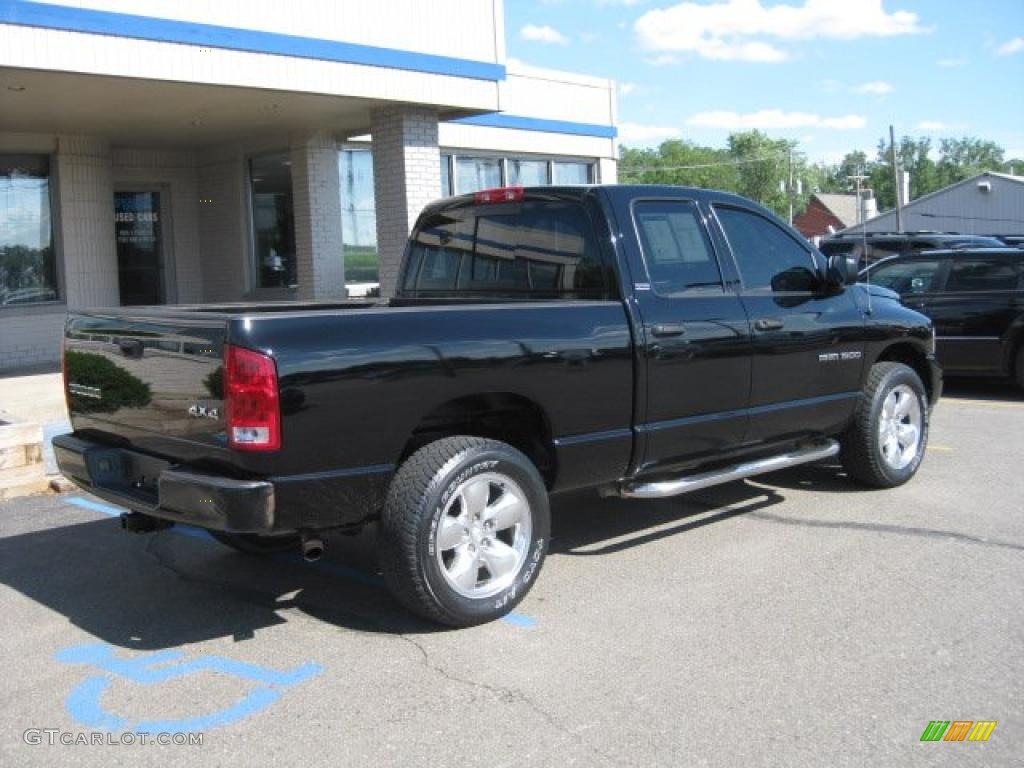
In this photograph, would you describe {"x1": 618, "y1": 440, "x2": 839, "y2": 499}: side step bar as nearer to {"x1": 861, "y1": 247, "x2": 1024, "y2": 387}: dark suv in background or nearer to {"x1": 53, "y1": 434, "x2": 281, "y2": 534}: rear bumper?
{"x1": 53, "y1": 434, "x2": 281, "y2": 534}: rear bumper

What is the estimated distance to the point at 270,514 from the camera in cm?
412

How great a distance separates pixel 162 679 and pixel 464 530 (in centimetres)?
142

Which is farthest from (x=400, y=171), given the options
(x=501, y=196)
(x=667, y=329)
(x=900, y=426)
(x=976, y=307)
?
(x=667, y=329)

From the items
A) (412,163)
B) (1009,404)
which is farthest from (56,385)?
(1009,404)

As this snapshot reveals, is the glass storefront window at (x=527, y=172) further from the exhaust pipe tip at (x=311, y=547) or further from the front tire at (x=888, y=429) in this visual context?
the exhaust pipe tip at (x=311, y=547)

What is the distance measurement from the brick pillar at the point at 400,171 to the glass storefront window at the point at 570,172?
6.08 m

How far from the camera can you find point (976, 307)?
37.6ft

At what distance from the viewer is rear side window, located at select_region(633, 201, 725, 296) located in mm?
5633

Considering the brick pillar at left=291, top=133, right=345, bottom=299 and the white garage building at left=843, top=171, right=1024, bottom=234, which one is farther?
the white garage building at left=843, top=171, right=1024, bottom=234

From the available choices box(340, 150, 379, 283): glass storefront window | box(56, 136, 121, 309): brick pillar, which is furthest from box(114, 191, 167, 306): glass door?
box(340, 150, 379, 283): glass storefront window

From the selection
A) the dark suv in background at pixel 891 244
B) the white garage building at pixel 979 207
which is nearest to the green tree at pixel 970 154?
the white garage building at pixel 979 207

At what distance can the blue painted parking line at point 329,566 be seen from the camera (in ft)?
15.8

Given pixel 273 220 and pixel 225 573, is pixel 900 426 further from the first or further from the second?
pixel 273 220

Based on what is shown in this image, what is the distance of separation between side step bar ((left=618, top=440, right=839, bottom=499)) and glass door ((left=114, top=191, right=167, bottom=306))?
12.5 meters
